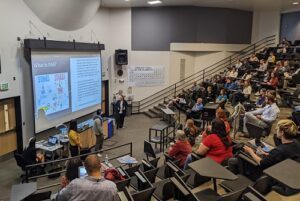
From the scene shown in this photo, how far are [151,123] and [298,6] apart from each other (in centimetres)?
933

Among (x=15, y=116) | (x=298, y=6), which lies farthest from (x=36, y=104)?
(x=298, y=6)

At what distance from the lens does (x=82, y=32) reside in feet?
36.3

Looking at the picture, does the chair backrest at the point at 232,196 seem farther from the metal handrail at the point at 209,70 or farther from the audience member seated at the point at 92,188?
the metal handrail at the point at 209,70

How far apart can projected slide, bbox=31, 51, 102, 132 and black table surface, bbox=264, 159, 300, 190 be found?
674 centimetres

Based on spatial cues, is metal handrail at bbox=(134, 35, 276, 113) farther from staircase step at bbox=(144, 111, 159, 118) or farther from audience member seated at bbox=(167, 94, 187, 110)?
audience member seated at bbox=(167, 94, 187, 110)

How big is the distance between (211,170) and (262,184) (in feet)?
2.25

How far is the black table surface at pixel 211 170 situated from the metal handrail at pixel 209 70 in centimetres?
1148

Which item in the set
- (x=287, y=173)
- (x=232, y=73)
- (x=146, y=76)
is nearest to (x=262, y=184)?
(x=287, y=173)

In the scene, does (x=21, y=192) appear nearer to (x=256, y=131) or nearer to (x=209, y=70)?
(x=256, y=131)

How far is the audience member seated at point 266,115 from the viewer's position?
7164 mm

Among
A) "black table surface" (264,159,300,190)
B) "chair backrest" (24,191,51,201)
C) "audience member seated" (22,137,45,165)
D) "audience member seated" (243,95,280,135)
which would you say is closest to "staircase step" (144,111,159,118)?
"audience member seated" (243,95,280,135)

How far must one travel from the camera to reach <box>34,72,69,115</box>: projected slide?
8.19m

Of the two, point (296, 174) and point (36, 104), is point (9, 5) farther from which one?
point (296, 174)

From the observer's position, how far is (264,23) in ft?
53.2
